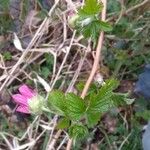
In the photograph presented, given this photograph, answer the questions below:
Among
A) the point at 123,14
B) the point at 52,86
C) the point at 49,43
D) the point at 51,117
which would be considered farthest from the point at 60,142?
the point at 123,14

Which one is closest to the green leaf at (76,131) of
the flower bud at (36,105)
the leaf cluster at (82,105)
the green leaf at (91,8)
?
the leaf cluster at (82,105)

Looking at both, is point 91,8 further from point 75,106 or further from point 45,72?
point 45,72

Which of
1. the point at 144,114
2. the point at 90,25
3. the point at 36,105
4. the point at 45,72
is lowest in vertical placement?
the point at 144,114

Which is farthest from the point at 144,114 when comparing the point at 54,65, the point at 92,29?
the point at 92,29

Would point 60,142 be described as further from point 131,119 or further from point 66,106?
point 66,106

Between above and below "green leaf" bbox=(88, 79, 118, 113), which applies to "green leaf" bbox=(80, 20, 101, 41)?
above

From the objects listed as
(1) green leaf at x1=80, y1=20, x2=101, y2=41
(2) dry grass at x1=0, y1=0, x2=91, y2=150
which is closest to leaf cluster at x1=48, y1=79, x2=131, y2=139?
(1) green leaf at x1=80, y1=20, x2=101, y2=41

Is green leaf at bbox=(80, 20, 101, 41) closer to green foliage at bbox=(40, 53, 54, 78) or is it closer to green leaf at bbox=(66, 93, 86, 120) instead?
green leaf at bbox=(66, 93, 86, 120)
